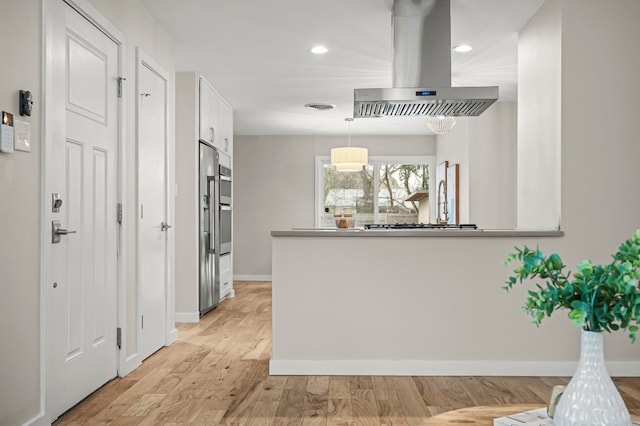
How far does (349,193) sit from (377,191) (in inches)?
18.0

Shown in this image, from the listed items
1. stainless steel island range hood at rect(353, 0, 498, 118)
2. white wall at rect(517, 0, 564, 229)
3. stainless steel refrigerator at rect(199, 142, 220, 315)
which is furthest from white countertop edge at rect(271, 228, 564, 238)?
stainless steel refrigerator at rect(199, 142, 220, 315)

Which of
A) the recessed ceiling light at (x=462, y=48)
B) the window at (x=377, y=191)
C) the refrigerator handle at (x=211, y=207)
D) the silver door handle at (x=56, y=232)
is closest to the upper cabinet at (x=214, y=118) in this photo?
the refrigerator handle at (x=211, y=207)

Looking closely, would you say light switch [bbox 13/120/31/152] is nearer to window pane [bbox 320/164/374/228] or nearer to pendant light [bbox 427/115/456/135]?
pendant light [bbox 427/115/456/135]

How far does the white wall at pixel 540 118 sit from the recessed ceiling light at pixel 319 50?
1526 mm

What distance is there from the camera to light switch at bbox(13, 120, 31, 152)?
91.0 inches

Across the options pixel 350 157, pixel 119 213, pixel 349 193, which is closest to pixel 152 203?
pixel 119 213

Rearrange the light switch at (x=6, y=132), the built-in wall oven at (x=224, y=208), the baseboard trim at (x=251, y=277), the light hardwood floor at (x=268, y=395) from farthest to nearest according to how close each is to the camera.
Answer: the baseboard trim at (x=251, y=277) → the built-in wall oven at (x=224, y=208) → the light hardwood floor at (x=268, y=395) → the light switch at (x=6, y=132)

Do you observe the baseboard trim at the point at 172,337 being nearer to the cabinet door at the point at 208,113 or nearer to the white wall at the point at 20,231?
the white wall at the point at 20,231

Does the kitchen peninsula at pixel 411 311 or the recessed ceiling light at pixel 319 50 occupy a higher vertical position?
the recessed ceiling light at pixel 319 50

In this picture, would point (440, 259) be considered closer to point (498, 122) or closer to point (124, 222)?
point (124, 222)

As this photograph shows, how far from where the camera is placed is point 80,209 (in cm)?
295

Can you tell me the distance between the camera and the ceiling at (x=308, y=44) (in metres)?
3.92

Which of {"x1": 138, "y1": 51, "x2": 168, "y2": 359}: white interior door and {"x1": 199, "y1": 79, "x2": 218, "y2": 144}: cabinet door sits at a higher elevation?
{"x1": 199, "y1": 79, "x2": 218, "y2": 144}: cabinet door

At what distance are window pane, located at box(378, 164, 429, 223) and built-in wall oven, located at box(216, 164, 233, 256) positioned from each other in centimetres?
329
